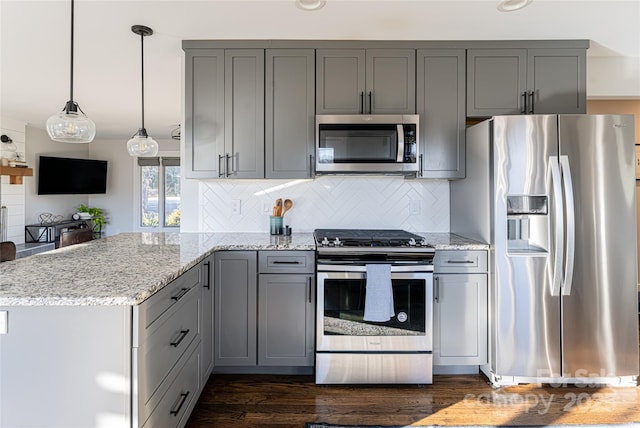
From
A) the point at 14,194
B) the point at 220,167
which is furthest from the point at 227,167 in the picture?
the point at 14,194

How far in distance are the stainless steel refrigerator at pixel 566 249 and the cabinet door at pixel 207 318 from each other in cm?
180

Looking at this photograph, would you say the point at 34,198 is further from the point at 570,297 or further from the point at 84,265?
the point at 570,297

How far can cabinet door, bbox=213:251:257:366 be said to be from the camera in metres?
2.41

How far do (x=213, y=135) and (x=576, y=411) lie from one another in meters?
2.94

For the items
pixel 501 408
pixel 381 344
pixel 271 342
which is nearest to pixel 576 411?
pixel 501 408

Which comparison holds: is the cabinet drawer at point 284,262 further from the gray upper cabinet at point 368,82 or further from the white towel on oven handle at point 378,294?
the gray upper cabinet at point 368,82

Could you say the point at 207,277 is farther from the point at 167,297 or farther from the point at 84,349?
the point at 84,349

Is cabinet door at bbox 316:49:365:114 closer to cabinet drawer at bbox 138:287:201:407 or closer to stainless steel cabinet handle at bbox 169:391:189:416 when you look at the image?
cabinet drawer at bbox 138:287:201:407

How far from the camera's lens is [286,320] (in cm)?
241

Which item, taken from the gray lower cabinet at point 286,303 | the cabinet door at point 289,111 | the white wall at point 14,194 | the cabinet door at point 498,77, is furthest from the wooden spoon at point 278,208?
the white wall at point 14,194

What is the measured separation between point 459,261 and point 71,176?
22.6 feet

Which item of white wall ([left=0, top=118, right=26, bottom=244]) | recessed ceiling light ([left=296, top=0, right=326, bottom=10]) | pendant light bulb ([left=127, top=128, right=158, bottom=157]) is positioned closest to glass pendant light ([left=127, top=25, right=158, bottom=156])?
pendant light bulb ([left=127, top=128, right=158, bottom=157])

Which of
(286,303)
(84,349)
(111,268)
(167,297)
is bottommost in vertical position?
(286,303)

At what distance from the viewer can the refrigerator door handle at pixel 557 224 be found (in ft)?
7.22
